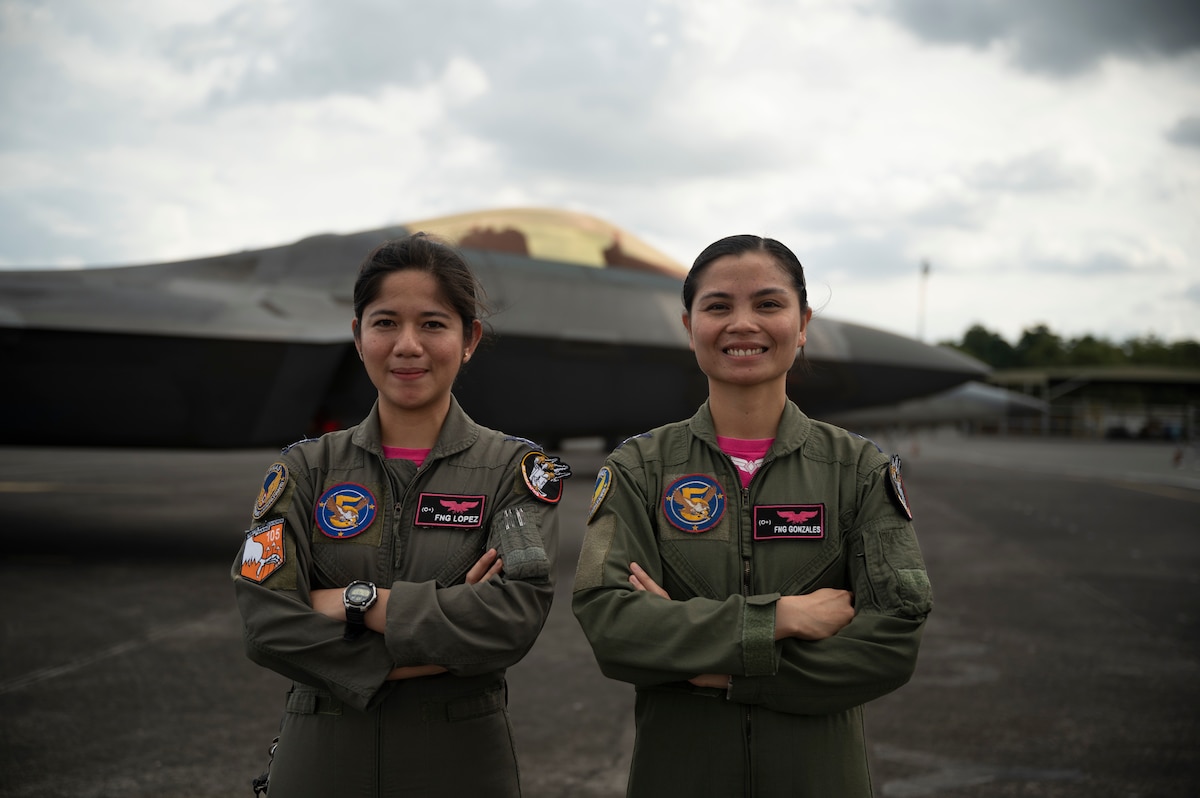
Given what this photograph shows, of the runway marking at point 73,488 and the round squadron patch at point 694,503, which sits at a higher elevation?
the round squadron patch at point 694,503

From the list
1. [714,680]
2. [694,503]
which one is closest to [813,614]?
[714,680]

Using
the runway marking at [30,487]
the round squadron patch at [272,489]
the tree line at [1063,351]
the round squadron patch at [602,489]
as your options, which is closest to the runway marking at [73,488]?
the runway marking at [30,487]

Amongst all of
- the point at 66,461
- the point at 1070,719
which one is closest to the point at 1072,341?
the point at 66,461

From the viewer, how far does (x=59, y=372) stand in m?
7.49

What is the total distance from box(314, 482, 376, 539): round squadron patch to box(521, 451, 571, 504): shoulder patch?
358 mm

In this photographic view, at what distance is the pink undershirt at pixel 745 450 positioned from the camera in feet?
6.45

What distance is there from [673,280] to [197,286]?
15.4ft

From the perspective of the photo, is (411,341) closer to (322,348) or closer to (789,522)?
(789,522)

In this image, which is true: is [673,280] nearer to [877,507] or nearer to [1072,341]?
[877,507]

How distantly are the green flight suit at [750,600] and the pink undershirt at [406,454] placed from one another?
17.0 inches

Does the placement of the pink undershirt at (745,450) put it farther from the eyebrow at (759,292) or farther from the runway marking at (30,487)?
the runway marking at (30,487)

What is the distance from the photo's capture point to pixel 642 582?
1.86 meters

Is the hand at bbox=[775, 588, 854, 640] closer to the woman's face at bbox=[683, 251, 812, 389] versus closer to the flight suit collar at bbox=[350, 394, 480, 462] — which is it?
the woman's face at bbox=[683, 251, 812, 389]

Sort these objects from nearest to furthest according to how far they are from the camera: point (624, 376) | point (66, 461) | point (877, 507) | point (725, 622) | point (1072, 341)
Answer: point (725, 622) → point (877, 507) → point (624, 376) → point (66, 461) → point (1072, 341)
